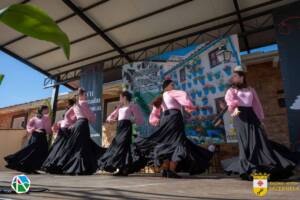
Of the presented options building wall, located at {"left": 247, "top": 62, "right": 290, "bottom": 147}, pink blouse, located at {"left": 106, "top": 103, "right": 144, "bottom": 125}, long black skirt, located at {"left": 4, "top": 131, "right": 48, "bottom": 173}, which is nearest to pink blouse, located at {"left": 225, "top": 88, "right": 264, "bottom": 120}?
pink blouse, located at {"left": 106, "top": 103, "right": 144, "bottom": 125}

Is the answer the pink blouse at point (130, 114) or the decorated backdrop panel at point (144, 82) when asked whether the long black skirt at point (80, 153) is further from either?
the decorated backdrop panel at point (144, 82)

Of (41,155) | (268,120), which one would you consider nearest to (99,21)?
(41,155)

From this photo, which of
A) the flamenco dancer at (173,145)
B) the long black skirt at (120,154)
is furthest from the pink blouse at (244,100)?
the long black skirt at (120,154)

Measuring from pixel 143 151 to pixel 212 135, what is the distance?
2172 mm

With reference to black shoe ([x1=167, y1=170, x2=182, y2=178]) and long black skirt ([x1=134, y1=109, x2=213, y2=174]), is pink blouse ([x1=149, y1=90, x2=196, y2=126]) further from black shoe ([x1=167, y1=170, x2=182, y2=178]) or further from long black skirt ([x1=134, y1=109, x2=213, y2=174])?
black shoe ([x1=167, y1=170, x2=182, y2=178])

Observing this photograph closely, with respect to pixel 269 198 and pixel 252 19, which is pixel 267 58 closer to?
pixel 252 19

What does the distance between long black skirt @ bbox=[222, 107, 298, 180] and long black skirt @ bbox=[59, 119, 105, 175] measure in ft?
7.87

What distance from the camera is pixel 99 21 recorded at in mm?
6699

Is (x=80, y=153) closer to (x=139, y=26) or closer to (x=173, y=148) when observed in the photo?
(x=173, y=148)

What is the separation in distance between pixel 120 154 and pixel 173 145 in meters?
0.99

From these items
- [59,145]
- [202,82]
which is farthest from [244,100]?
[59,145]

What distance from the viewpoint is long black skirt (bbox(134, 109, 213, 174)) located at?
3.73 m

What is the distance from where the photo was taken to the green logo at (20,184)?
4.47 feet

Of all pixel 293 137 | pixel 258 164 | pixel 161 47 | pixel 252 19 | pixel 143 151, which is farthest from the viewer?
pixel 161 47
